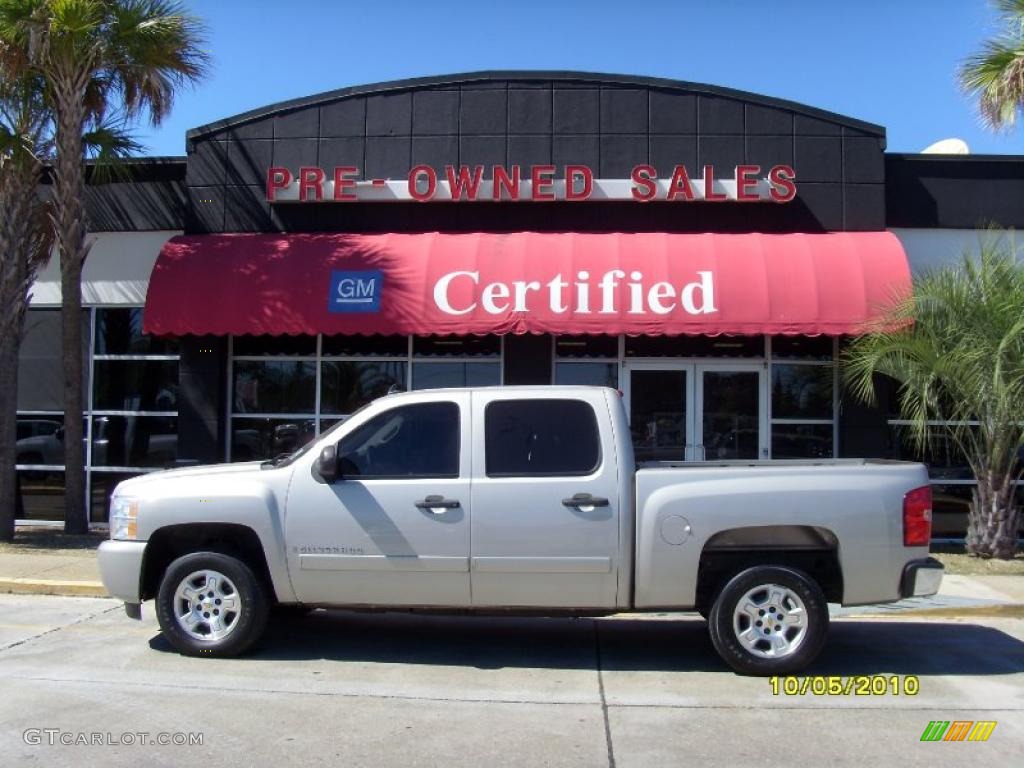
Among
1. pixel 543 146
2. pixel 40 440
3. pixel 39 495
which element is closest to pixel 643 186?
pixel 543 146

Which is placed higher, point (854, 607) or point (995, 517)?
point (995, 517)

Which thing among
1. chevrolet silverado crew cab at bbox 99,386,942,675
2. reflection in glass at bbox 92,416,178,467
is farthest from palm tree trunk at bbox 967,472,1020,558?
reflection in glass at bbox 92,416,178,467

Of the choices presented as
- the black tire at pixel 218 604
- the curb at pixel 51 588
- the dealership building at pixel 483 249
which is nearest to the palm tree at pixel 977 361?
the dealership building at pixel 483 249

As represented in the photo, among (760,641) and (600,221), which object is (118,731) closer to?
(760,641)

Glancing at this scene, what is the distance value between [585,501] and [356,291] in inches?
269

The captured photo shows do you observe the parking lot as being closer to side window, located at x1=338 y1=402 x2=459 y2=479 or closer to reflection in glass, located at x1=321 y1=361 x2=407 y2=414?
side window, located at x1=338 y1=402 x2=459 y2=479

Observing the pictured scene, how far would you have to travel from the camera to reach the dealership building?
41.3 feet

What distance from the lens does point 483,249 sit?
41.8ft

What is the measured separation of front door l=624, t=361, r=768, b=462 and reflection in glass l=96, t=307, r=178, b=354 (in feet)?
23.6

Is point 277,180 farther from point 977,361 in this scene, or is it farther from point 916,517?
point 916,517

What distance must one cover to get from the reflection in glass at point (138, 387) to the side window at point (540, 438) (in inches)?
348

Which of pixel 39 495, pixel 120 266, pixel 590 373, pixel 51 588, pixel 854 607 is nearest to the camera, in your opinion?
pixel 854 607

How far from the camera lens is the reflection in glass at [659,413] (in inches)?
517
